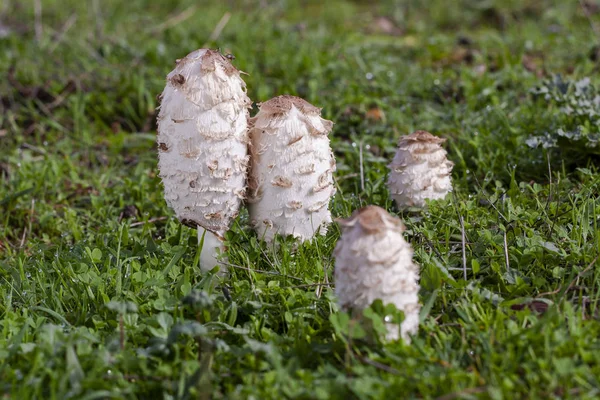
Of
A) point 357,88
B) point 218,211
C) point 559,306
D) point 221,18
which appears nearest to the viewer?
point 559,306

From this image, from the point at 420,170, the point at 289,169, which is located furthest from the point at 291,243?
the point at 420,170

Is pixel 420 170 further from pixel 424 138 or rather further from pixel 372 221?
pixel 372 221

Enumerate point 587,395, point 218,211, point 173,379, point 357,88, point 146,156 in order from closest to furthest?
point 587,395 → point 173,379 → point 218,211 → point 146,156 → point 357,88

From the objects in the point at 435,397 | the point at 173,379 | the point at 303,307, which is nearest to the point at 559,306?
the point at 435,397

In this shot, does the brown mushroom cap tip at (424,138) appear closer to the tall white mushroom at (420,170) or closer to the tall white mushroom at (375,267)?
the tall white mushroom at (420,170)

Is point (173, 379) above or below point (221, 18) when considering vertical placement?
below

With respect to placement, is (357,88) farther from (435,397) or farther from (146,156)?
(435,397)

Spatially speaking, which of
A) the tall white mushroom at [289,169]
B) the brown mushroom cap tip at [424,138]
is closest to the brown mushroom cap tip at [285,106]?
the tall white mushroom at [289,169]
